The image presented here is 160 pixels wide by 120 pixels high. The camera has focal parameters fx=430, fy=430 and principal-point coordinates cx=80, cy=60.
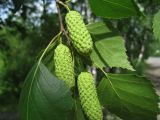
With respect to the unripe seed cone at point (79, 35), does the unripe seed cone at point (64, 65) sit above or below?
below

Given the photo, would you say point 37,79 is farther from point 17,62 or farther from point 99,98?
point 17,62

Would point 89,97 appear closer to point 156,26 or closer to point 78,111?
point 78,111

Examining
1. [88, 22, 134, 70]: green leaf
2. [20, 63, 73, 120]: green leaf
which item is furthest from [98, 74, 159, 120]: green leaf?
[20, 63, 73, 120]: green leaf

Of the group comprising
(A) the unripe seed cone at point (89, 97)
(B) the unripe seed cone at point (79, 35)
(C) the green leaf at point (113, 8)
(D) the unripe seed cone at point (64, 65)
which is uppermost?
(C) the green leaf at point (113, 8)

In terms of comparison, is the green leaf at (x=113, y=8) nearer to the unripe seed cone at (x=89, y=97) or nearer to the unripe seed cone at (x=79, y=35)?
the unripe seed cone at (x=79, y=35)

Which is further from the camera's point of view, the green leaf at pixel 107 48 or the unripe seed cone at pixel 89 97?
the green leaf at pixel 107 48

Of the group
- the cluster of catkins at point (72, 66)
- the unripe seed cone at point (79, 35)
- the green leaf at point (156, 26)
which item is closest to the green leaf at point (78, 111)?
the cluster of catkins at point (72, 66)
